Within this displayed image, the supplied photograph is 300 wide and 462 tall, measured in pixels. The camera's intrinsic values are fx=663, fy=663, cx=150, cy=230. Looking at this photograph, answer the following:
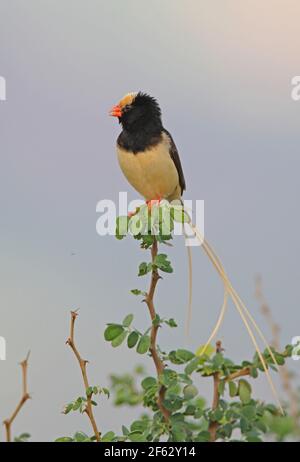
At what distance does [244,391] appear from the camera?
6.10 ft

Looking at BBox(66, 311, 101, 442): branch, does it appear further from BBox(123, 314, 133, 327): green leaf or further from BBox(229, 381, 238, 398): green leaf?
BBox(229, 381, 238, 398): green leaf

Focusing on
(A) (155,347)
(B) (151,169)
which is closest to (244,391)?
(A) (155,347)

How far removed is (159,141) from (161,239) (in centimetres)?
170

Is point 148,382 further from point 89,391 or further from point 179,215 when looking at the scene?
point 179,215

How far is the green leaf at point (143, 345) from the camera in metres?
2.03

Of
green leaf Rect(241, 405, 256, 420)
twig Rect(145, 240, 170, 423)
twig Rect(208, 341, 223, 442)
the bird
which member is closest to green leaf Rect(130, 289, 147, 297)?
twig Rect(145, 240, 170, 423)

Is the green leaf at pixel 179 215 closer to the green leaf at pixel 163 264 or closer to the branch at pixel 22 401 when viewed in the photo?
the green leaf at pixel 163 264

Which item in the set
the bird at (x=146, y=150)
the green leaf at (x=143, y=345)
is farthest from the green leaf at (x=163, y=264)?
the bird at (x=146, y=150)

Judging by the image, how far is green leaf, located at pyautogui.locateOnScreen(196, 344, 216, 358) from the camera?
6.39 ft

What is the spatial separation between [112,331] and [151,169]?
6.38 ft

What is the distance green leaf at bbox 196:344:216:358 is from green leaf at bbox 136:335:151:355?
0.51 ft
